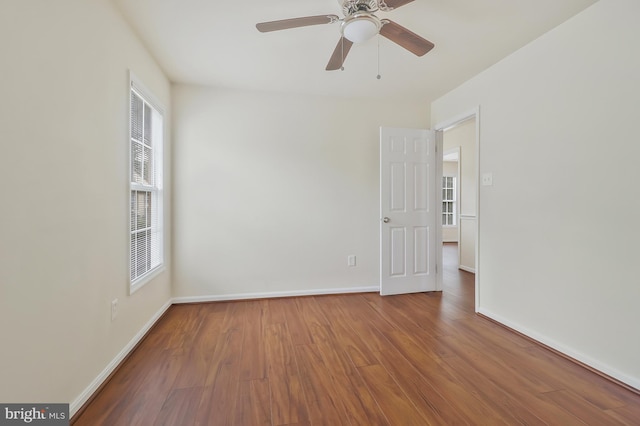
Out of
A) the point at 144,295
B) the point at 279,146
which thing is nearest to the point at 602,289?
the point at 279,146

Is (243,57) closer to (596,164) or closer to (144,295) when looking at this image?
(144,295)

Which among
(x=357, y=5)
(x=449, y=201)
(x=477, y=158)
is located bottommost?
(x=449, y=201)

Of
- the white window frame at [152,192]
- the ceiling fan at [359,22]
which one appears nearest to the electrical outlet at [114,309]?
the white window frame at [152,192]

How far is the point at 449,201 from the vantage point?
8102mm

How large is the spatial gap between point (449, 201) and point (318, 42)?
23.7ft

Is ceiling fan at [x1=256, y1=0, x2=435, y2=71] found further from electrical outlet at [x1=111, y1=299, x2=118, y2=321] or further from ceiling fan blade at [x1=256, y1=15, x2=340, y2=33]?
electrical outlet at [x1=111, y1=299, x2=118, y2=321]

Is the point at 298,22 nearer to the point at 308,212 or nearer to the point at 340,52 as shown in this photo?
the point at 340,52

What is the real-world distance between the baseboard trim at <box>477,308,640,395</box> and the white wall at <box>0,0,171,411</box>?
320 centimetres

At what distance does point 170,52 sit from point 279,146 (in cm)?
136

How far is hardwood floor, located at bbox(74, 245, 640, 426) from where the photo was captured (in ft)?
4.66

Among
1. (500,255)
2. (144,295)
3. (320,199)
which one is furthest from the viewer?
(320,199)

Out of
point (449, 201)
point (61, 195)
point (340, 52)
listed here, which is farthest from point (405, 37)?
point (449, 201)

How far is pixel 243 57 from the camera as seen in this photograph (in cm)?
245

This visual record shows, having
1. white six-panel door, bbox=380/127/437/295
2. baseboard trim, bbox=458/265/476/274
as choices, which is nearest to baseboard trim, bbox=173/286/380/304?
white six-panel door, bbox=380/127/437/295
